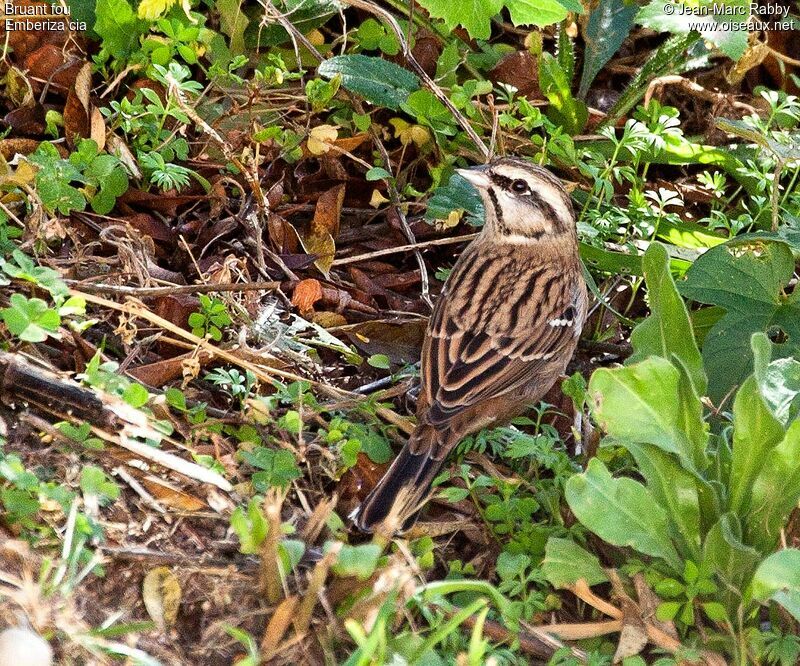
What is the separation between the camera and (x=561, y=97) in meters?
6.16

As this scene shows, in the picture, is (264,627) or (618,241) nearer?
(264,627)

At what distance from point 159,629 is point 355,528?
93cm

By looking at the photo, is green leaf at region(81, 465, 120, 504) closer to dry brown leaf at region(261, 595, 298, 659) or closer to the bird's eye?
dry brown leaf at region(261, 595, 298, 659)

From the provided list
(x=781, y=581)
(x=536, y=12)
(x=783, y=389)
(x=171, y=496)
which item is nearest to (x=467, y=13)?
(x=536, y=12)

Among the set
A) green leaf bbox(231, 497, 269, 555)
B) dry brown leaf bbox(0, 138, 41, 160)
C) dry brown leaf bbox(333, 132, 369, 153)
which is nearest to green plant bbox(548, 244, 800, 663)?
green leaf bbox(231, 497, 269, 555)

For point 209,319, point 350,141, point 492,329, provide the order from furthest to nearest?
point 350,141, point 492,329, point 209,319

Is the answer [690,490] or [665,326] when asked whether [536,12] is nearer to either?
[665,326]

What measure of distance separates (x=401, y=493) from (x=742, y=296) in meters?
1.81

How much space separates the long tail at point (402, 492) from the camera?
13.6ft

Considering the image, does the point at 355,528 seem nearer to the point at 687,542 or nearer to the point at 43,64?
the point at 687,542

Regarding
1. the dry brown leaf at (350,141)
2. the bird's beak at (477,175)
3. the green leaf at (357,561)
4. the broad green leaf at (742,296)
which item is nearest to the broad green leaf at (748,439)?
the broad green leaf at (742,296)

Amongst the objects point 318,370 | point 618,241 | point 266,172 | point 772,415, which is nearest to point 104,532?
point 318,370

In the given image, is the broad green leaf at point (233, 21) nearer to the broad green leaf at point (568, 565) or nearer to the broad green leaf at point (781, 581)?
the broad green leaf at point (568, 565)

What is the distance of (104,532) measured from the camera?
145 inches
